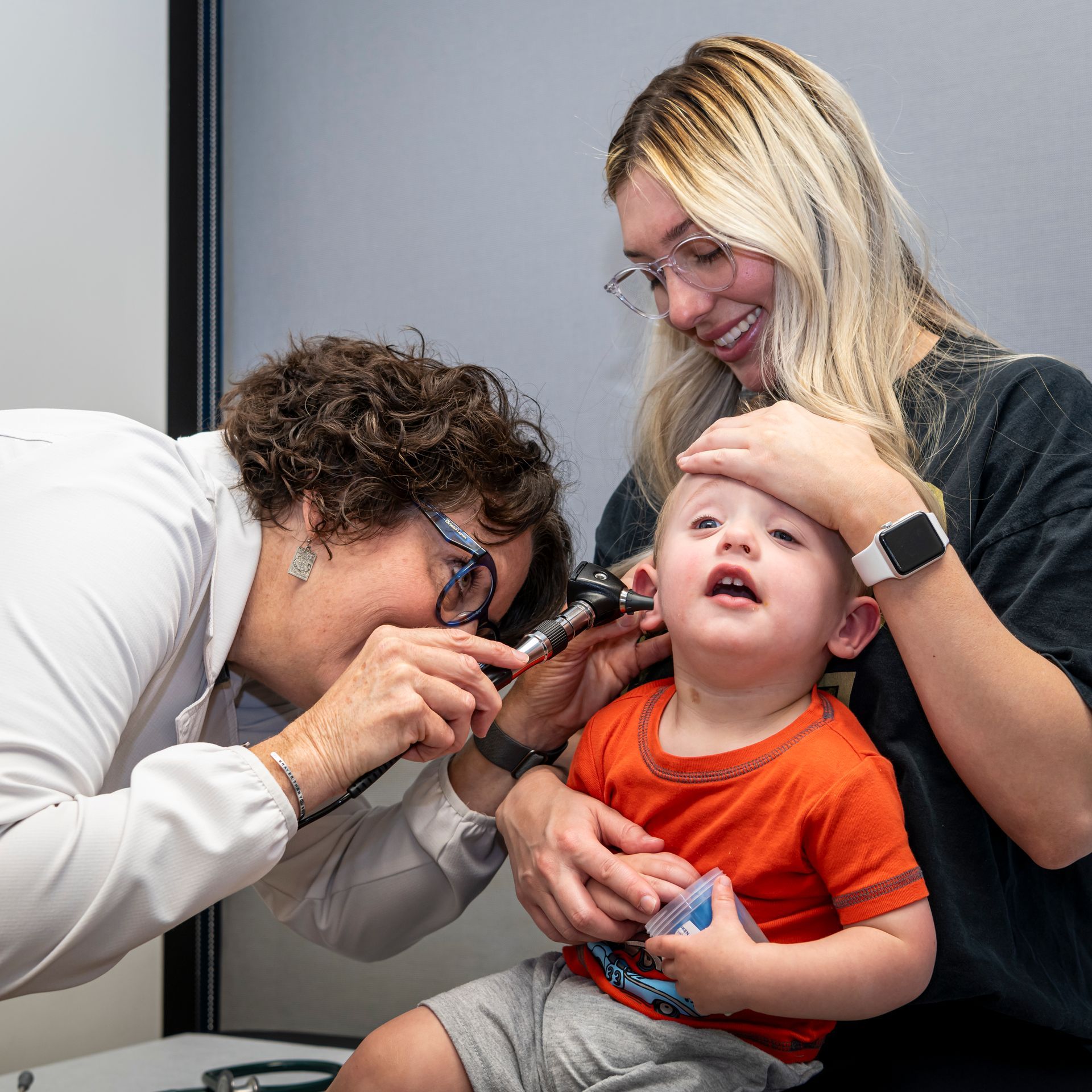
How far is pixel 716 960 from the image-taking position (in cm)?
106

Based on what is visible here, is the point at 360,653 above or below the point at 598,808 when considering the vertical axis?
above

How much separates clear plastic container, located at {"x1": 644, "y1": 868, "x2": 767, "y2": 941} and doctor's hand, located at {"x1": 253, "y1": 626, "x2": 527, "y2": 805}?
34 centimetres

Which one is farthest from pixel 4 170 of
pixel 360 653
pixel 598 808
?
pixel 598 808

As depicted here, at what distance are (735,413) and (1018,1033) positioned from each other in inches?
38.1

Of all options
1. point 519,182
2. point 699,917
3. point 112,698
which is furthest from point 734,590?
point 519,182

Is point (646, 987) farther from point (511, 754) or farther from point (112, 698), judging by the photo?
point (112, 698)

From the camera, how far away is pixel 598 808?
1.30 m

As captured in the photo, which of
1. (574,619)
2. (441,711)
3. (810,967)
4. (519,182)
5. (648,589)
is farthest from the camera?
(519,182)

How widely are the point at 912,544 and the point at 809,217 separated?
22.6 inches

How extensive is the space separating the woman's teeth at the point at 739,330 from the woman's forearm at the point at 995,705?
0.48 meters

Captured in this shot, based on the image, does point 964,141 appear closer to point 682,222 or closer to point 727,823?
point 682,222

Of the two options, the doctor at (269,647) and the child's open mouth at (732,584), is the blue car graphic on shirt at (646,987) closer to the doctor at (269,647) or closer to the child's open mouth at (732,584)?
the doctor at (269,647)

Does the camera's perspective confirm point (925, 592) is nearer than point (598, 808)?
Yes

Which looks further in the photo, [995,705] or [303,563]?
[303,563]
